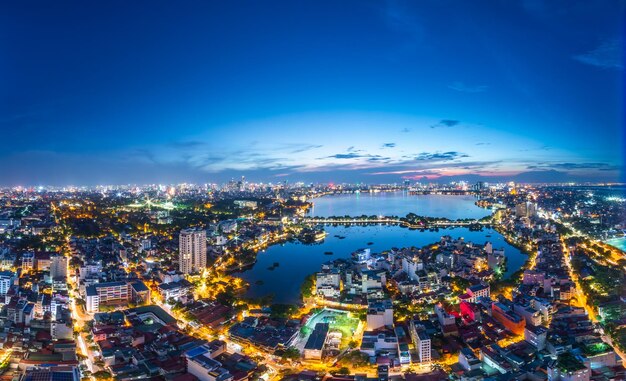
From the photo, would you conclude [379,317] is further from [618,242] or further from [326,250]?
[618,242]

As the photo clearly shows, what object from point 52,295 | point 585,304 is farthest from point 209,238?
point 585,304

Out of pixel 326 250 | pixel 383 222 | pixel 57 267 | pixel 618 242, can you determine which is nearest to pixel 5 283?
pixel 57 267

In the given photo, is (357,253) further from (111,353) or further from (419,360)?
(111,353)

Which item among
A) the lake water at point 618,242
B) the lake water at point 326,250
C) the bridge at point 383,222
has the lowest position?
the lake water at point 326,250

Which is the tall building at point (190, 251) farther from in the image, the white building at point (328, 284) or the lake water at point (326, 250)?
the white building at point (328, 284)

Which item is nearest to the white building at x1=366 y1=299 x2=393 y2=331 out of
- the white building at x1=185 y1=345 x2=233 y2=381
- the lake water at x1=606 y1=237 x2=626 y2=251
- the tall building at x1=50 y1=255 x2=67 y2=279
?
the white building at x1=185 y1=345 x2=233 y2=381

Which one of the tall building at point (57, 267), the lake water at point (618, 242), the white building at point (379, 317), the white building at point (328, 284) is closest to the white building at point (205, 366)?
the white building at point (379, 317)

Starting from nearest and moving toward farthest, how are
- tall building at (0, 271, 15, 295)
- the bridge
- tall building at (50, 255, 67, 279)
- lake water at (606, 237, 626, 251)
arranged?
1. tall building at (0, 271, 15, 295)
2. tall building at (50, 255, 67, 279)
3. lake water at (606, 237, 626, 251)
4. the bridge

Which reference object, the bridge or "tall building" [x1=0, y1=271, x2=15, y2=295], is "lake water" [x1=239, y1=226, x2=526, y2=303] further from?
"tall building" [x1=0, y1=271, x2=15, y2=295]
